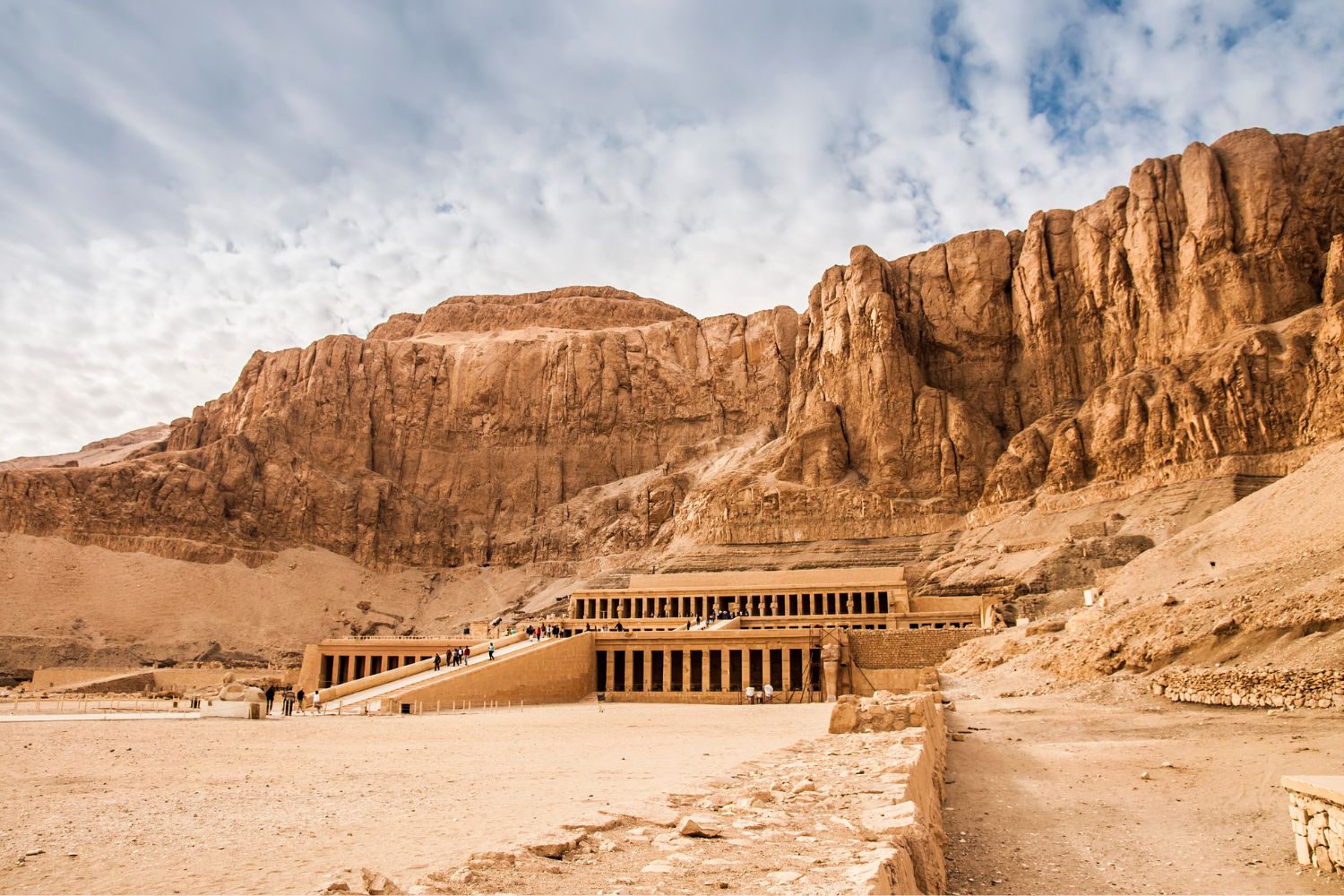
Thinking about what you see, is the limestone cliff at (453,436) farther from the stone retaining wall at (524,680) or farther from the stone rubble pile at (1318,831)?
the stone rubble pile at (1318,831)

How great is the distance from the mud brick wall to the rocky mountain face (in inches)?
1329

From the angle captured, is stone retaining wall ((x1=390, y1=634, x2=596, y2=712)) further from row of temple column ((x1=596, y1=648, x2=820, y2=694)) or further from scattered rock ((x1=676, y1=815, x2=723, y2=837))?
scattered rock ((x1=676, y1=815, x2=723, y2=837))

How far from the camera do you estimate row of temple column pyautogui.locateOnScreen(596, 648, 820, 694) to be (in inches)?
1807

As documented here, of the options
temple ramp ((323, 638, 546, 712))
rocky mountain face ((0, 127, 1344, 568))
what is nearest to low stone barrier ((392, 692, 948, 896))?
temple ramp ((323, 638, 546, 712))

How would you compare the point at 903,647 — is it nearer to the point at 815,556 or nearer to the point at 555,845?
the point at 815,556

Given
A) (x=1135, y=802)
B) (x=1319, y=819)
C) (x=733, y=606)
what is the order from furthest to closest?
(x=733, y=606)
(x=1135, y=802)
(x=1319, y=819)

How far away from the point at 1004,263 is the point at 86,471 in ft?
316

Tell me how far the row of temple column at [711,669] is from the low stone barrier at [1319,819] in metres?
35.3

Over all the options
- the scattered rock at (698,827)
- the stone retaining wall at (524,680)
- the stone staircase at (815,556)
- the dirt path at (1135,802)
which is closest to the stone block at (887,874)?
the scattered rock at (698,827)

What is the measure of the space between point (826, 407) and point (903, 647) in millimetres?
50298

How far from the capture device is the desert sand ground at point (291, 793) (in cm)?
689

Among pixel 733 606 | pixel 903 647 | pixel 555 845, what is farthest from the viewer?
pixel 733 606

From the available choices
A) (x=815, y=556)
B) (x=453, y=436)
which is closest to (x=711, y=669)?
(x=815, y=556)

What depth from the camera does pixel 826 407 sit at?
94.8 m
